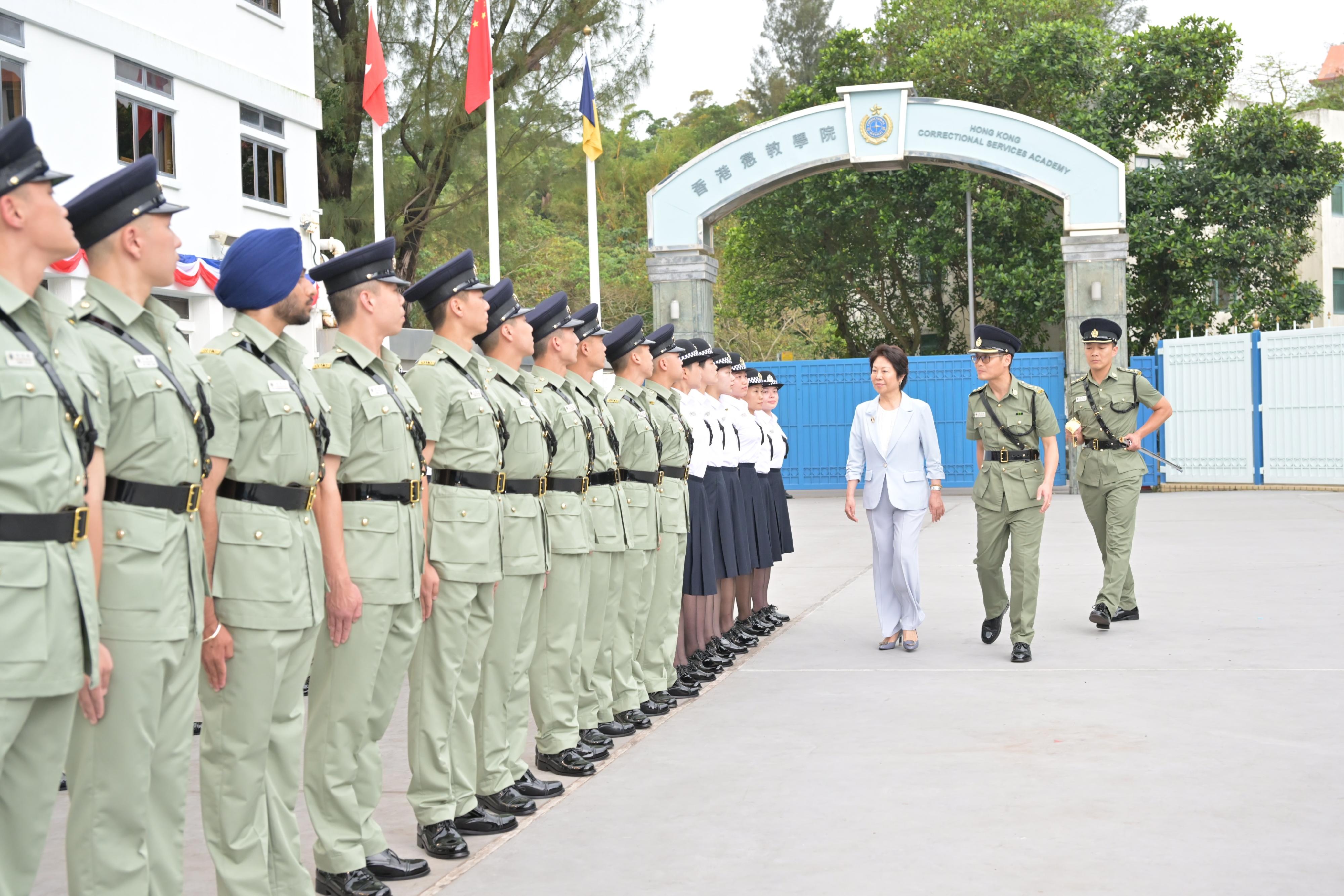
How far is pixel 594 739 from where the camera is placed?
18.6 feet

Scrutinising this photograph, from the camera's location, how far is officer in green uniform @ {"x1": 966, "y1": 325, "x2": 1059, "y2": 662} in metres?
7.97

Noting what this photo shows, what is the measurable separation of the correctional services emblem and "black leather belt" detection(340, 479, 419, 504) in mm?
15118

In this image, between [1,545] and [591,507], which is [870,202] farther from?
[1,545]

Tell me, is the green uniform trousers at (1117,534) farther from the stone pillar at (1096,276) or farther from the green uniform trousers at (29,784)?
the stone pillar at (1096,276)

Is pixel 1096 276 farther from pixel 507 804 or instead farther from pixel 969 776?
pixel 507 804

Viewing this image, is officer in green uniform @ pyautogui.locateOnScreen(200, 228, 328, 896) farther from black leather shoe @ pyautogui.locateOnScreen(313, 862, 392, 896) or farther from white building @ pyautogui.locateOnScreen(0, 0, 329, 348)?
white building @ pyautogui.locateOnScreen(0, 0, 329, 348)

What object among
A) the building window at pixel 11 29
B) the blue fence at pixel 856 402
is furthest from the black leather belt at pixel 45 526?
the blue fence at pixel 856 402

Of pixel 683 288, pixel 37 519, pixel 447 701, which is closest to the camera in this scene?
pixel 37 519

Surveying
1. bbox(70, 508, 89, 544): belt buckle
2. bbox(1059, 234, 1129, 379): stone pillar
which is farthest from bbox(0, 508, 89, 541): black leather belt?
bbox(1059, 234, 1129, 379): stone pillar

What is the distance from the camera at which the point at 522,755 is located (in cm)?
573

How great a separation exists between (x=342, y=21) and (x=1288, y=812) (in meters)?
21.7

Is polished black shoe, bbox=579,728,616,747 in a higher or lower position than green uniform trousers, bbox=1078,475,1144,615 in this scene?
lower

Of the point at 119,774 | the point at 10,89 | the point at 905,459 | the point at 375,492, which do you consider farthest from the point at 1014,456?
the point at 10,89

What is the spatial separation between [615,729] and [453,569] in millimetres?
1773
